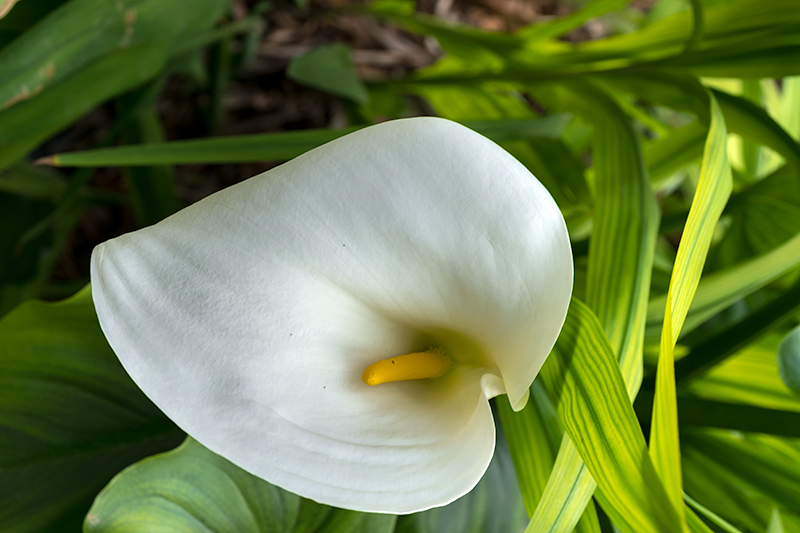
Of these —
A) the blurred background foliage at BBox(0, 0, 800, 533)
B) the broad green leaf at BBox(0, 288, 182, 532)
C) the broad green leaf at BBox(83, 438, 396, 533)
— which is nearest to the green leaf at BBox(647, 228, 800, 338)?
the blurred background foliage at BBox(0, 0, 800, 533)

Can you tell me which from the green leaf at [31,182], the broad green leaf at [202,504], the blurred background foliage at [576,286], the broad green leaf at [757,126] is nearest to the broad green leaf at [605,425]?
the blurred background foliage at [576,286]

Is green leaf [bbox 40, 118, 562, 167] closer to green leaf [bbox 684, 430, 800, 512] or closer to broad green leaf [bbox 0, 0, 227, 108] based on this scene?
broad green leaf [bbox 0, 0, 227, 108]

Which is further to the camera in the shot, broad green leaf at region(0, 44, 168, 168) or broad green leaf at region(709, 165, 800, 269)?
broad green leaf at region(709, 165, 800, 269)

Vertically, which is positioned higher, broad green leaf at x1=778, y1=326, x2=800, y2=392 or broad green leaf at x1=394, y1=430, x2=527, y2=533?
broad green leaf at x1=778, y1=326, x2=800, y2=392

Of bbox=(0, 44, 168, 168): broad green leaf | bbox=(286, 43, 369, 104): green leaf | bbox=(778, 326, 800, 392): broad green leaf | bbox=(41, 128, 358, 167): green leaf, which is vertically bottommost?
bbox=(778, 326, 800, 392): broad green leaf

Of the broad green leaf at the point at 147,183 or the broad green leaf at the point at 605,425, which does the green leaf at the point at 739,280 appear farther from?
the broad green leaf at the point at 147,183

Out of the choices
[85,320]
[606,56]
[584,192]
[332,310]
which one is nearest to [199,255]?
[332,310]

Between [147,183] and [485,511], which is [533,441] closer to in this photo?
[485,511]
